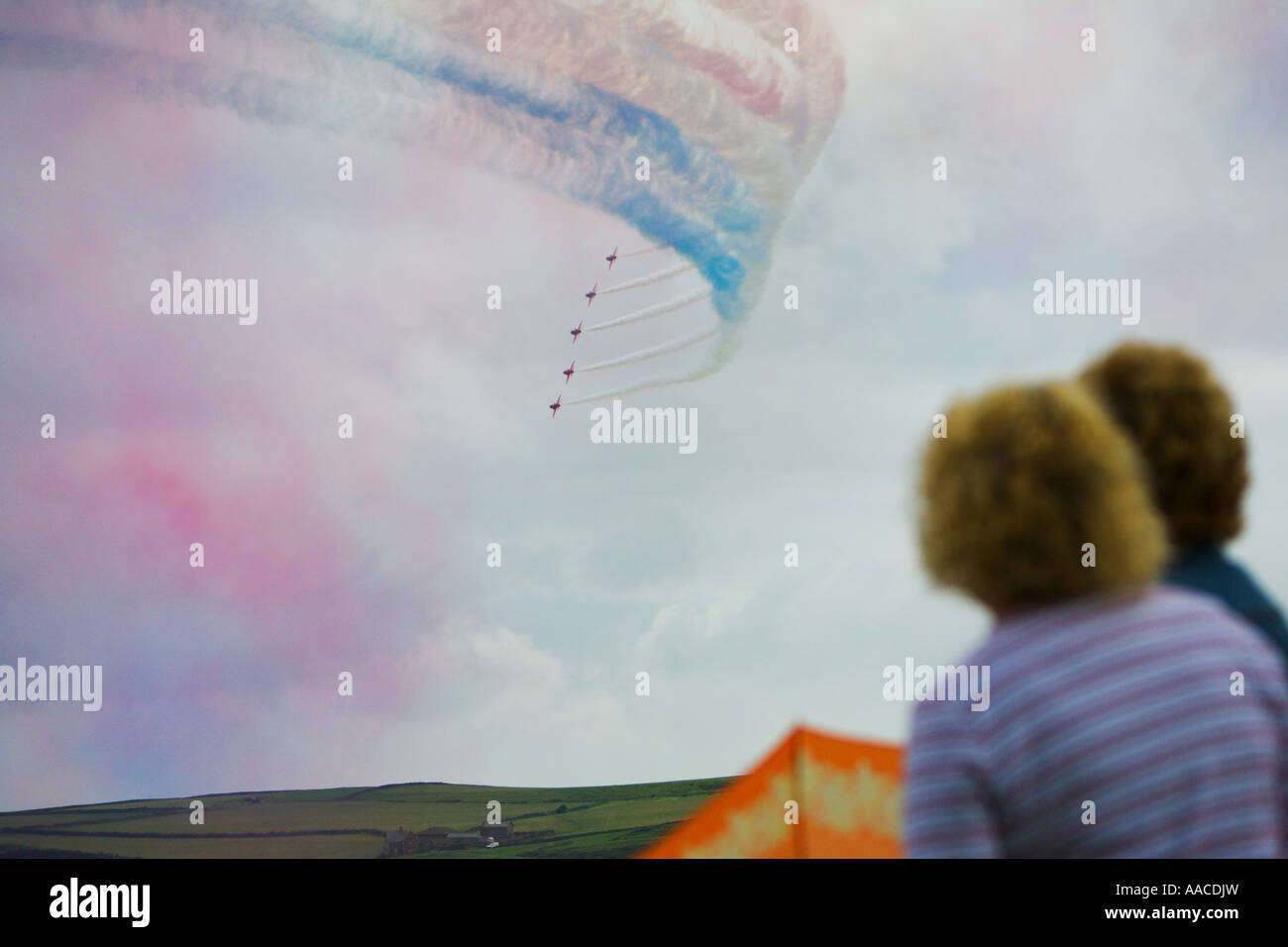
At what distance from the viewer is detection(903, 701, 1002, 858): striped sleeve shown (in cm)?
134

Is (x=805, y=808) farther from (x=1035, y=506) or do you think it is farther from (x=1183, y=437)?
(x=1035, y=506)

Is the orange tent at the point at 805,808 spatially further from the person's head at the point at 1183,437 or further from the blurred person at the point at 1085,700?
the blurred person at the point at 1085,700

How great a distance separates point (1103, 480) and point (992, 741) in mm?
397

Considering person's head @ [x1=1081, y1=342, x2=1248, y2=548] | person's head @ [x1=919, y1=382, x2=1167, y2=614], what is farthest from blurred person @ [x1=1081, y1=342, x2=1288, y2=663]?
person's head @ [x1=919, y1=382, x2=1167, y2=614]

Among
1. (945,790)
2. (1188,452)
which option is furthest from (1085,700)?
(1188,452)

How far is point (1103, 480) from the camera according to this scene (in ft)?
4.80

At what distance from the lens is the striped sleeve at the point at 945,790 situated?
1.34 metres

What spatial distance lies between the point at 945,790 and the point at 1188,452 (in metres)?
0.91

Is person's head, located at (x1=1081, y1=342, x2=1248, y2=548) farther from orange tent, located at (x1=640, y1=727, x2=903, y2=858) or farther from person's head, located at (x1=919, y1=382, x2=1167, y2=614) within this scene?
orange tent, located at (x1=640, y1=727, x2=903, y2=858)

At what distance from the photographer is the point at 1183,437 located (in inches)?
74.8

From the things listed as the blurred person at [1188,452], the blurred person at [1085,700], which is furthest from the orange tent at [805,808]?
the blurred person at [1085,700]

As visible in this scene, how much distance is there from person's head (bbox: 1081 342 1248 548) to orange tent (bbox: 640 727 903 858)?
121 centimetres
